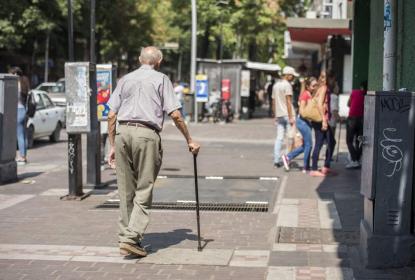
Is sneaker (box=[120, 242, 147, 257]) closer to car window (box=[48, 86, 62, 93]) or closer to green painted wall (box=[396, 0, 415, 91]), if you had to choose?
green painted wall (box=[396, 0, 415, 91])

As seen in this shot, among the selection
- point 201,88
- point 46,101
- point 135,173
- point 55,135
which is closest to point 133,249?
point 135,173

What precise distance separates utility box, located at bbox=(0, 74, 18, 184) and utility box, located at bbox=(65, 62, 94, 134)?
1.63m

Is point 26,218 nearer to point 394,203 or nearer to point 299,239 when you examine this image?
point 299,239

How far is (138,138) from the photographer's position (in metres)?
6.31

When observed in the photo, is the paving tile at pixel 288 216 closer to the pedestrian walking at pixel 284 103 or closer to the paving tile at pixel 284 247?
the paving tile at pixel 284 247

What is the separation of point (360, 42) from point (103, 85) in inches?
183

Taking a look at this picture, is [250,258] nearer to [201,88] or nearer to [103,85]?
[103,85]

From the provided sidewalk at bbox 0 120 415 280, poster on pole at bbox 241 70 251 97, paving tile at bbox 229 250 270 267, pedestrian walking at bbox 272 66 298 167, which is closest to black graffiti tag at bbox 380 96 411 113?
sidewalk at bbox 0 120 415 280

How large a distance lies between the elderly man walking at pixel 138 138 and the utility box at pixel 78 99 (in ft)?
10.1

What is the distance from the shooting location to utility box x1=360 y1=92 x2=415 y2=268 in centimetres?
573

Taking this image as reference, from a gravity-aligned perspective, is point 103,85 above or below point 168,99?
above

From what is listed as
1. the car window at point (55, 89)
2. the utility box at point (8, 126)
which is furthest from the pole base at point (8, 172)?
the car window at point (55, 89)

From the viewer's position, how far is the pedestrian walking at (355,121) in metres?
12.8

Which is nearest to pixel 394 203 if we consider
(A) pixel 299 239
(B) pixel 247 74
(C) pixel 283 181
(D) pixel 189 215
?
(A) pixel 299 239
